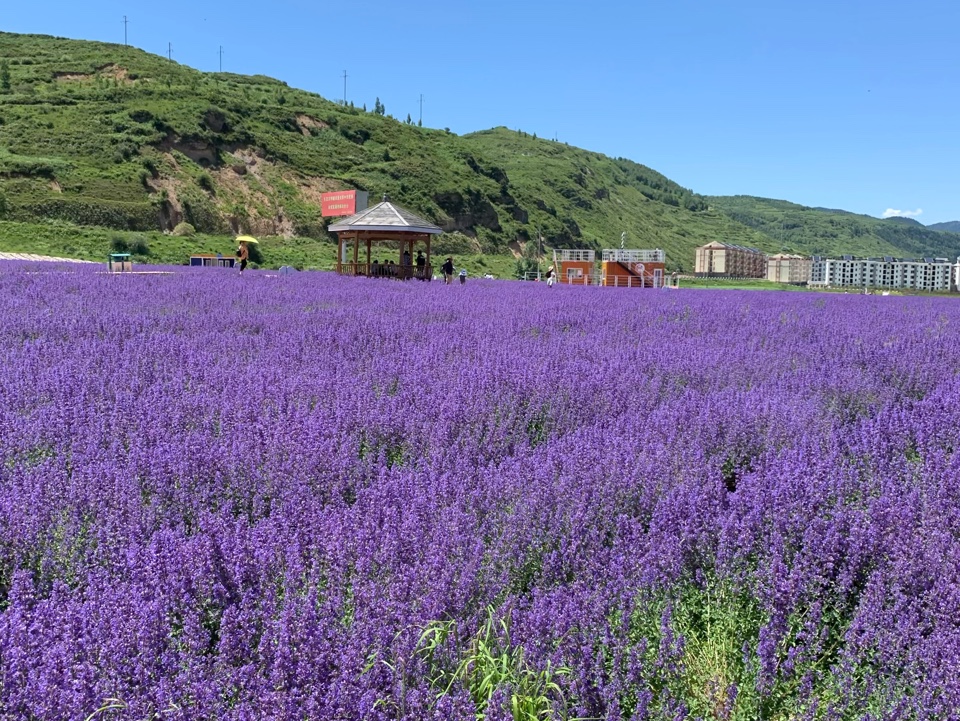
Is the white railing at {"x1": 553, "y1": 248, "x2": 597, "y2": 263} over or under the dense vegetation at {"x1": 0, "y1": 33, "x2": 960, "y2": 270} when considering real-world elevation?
under

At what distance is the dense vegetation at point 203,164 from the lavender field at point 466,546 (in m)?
31.0

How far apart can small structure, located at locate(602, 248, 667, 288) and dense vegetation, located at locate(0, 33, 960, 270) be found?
1516 cm

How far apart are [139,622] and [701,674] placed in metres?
1.24

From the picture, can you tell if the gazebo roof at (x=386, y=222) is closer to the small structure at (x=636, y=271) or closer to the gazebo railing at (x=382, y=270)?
the gazebo railing at (x=382, y=270)

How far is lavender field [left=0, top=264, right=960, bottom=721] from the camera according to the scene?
141 cm

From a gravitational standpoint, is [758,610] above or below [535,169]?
below

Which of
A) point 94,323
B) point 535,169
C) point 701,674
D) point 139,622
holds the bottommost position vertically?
point 701,674

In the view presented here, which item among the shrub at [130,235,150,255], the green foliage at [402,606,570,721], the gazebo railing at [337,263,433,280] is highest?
the shrub at [130,235,150,255]

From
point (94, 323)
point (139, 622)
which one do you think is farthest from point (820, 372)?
point (94, 323)

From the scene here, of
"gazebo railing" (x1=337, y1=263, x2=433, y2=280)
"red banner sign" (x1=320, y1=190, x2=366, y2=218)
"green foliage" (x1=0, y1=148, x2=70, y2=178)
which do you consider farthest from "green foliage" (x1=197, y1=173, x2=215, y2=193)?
"gazebo railing" (x1=337, y1=263, x2=433, y2=280)

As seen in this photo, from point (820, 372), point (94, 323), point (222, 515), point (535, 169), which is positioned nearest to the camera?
point (222, 515)

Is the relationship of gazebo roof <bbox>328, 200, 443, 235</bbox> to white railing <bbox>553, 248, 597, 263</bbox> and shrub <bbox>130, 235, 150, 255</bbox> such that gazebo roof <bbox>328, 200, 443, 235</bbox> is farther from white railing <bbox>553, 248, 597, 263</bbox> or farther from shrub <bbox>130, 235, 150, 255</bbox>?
shrub <bbox>130, 235, 150, 255</bbox>

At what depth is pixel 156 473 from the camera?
2.36 m

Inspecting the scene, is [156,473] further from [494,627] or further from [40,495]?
[494,627]
